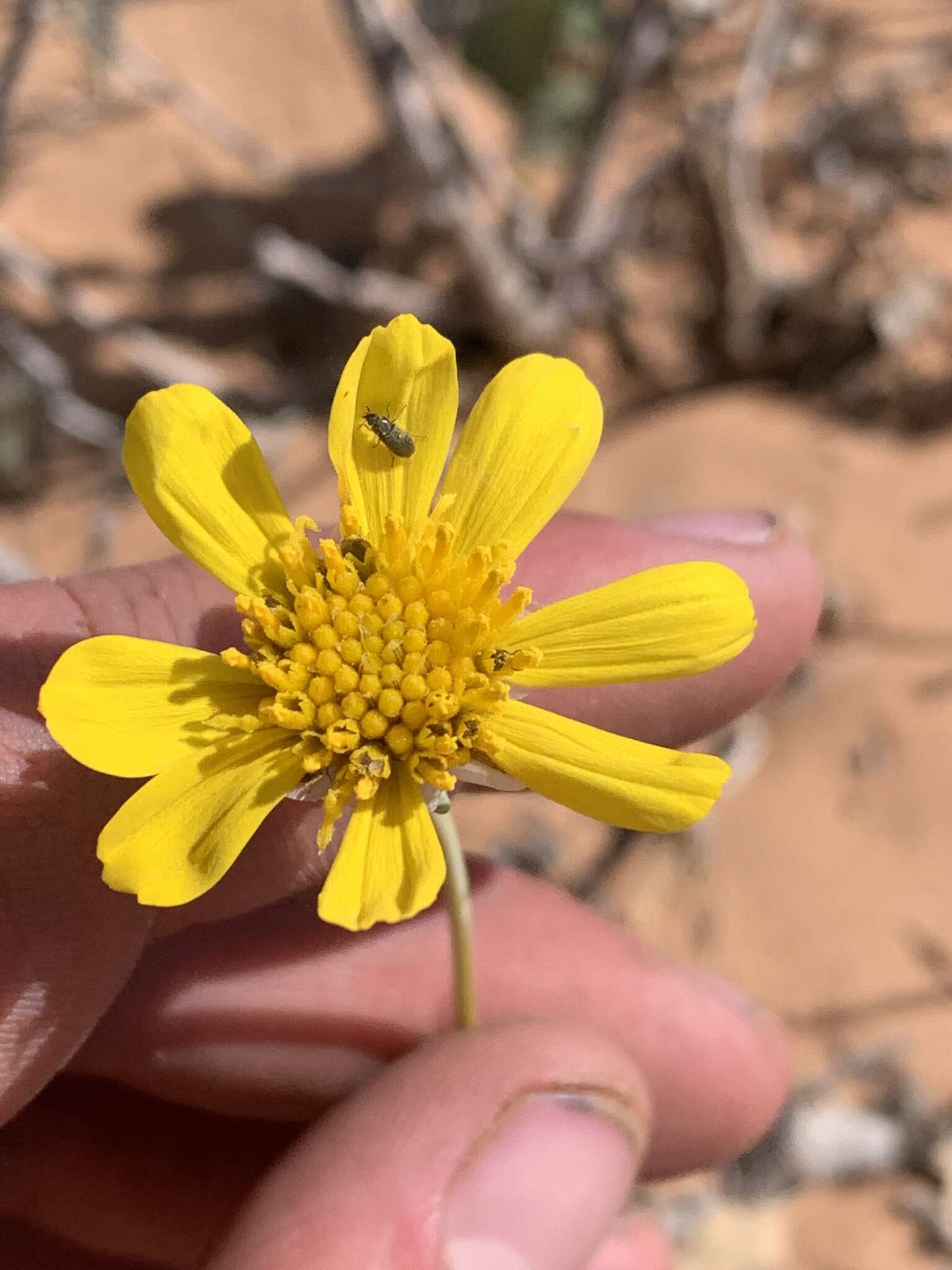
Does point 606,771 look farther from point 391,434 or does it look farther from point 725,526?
point 725,526

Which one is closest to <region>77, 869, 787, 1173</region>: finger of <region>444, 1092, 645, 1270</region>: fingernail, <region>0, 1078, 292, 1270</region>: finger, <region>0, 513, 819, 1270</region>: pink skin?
<region>0, 513, 819, 1270</region>: pink skin

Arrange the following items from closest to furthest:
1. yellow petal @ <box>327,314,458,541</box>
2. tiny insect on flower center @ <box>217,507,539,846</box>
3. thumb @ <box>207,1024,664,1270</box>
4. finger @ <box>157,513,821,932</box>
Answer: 1. tiny insect on flower center @ <box>217,507,539,846</box>
2. yellow petal @ <box>327,314,458,541</box>
3. thumb @ <box>207,1024,664,1270</box>
4. finger @ <box>157,513,821,932</box>

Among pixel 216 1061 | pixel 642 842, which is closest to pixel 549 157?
pixel 642 842

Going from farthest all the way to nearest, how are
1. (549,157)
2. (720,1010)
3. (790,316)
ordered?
(549,157)
(790,316)
(720,1010)

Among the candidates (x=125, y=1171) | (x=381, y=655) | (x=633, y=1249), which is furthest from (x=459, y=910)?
(x=633, y=1249)

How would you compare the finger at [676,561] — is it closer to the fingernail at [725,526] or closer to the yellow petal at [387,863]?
the fingernail at [725,526]

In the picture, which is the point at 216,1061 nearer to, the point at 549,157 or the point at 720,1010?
the point at 720,1010

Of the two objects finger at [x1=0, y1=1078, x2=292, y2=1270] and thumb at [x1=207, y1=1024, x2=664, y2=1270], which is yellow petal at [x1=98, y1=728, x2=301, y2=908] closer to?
thumb at [x1=207, y1=1024, x2=664, y2=1270]

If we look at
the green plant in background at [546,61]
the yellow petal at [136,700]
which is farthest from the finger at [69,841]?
the green plant in background at [546,61]
